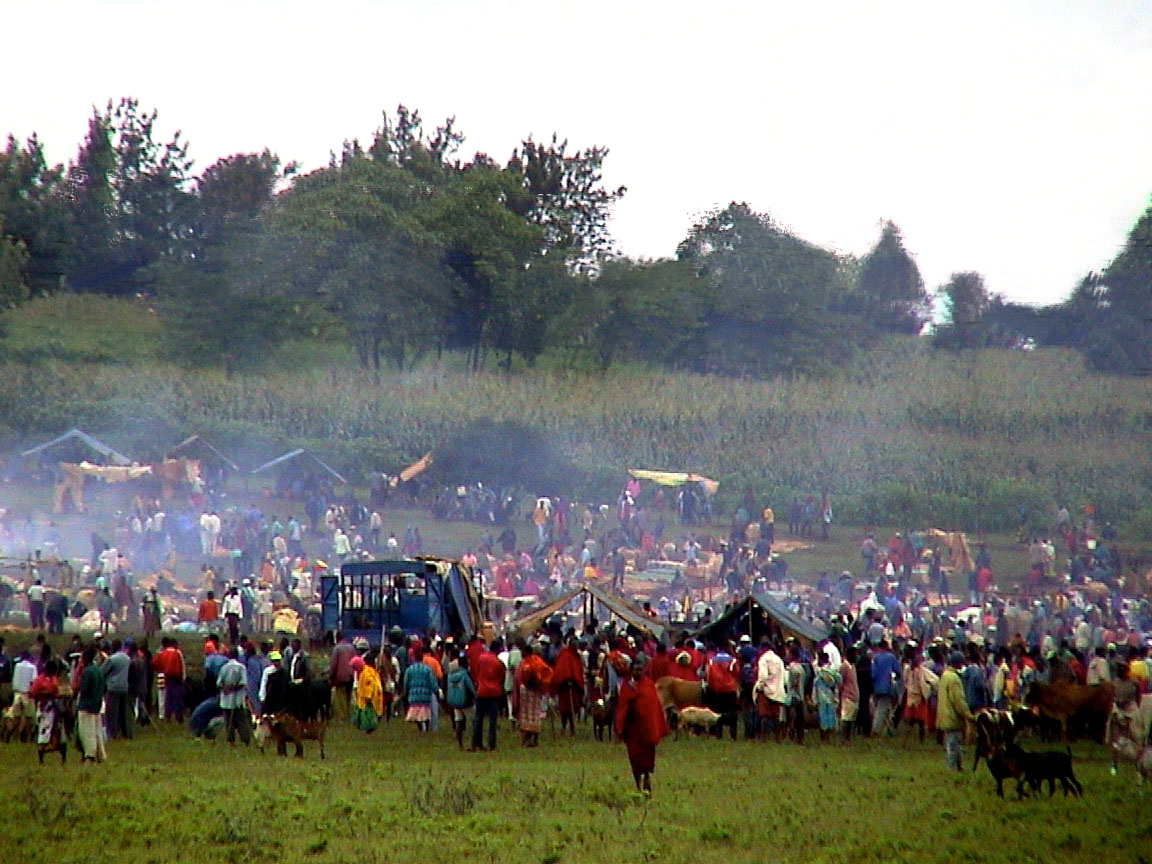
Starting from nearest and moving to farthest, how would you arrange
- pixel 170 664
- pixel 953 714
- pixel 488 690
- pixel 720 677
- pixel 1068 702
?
1. pixel 953 714
2. pixel 488 690
3. pixel 1068 702
4. pixel 720 677
5. pixel 170 664

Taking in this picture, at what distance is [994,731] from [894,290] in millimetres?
65039

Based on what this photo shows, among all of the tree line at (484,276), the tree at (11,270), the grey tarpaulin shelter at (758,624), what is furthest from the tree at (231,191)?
the grey tarpaulin shelter at (758,624)

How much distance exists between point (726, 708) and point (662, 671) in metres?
1.25

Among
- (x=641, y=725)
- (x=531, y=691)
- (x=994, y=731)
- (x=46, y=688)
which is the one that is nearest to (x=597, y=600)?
(x=531, y=691)

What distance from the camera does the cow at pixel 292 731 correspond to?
760 inches

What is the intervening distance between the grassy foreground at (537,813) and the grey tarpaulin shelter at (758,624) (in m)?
7.30

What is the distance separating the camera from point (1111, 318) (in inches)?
2724

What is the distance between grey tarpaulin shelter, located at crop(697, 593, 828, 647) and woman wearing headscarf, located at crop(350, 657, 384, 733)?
293 inches

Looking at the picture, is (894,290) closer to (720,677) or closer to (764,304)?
(764,304)

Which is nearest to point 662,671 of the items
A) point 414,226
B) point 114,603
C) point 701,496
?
point 114,603

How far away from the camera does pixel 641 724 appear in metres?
15.6

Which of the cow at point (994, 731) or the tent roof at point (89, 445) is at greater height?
the cow at point (994, 731)

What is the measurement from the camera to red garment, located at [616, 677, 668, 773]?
15625 mm

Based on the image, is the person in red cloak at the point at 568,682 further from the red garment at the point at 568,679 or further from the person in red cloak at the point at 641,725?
the person in red cloak at the point at 641,725
